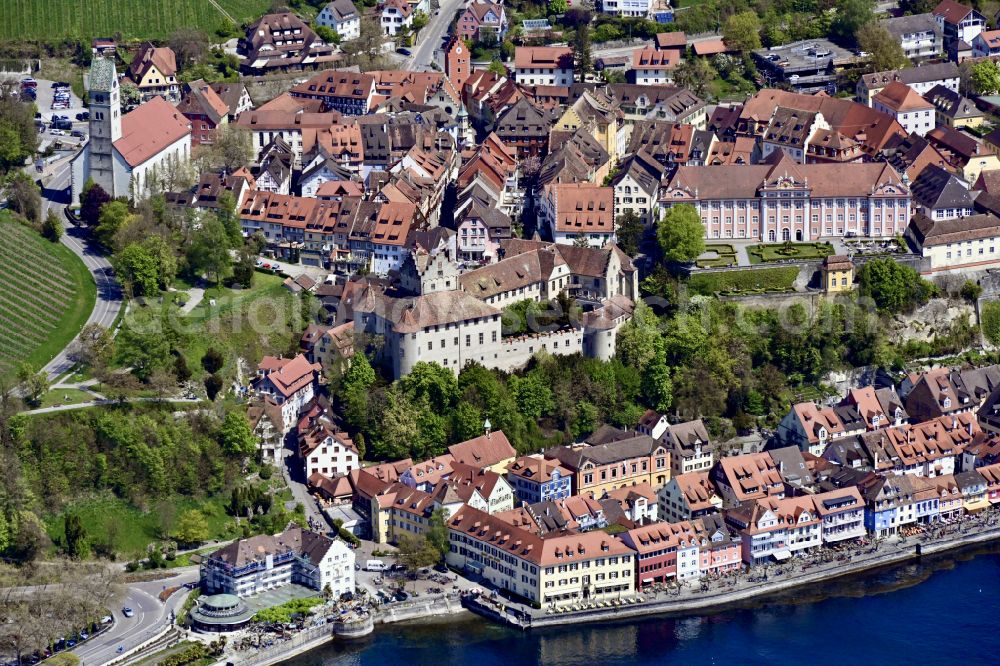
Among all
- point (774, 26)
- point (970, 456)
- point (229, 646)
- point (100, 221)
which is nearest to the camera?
point (229, 646)

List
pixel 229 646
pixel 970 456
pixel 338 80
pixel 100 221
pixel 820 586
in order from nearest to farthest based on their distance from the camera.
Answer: pixel 229 646, pixel 820 586, pixel 970 456, pixel 100 221, pixel 338 80

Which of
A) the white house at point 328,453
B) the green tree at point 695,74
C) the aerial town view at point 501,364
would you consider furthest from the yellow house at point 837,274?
the white house at point 328,453

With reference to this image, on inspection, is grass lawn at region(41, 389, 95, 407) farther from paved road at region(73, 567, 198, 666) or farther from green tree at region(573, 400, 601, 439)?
green tree at region(573, 400, 601, 439)

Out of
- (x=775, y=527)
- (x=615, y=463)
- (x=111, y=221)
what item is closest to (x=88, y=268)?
(x=111, y=221)

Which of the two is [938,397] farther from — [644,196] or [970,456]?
[644,196]

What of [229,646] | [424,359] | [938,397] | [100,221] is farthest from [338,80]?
[229,646]

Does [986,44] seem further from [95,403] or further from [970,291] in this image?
[95,403]
